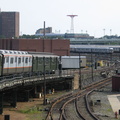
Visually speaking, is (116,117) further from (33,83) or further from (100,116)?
(33,83)

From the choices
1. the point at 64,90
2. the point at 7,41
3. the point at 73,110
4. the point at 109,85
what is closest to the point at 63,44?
the point at 7,41

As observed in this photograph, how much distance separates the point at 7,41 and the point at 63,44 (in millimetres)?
13645

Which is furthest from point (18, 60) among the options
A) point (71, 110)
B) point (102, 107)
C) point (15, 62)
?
point (102, 107)

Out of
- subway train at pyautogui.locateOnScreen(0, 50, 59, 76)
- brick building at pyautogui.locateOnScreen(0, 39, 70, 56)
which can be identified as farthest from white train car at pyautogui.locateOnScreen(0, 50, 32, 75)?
brick building at pyautogui.locateOnScreen(0, 39, 70, 56)

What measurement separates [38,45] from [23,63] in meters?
42.0

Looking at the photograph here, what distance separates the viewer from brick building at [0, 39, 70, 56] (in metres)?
81.0

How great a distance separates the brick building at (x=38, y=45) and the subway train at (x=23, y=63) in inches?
1128

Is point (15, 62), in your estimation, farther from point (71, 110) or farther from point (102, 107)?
point (102, 107)

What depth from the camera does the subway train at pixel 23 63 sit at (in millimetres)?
34691

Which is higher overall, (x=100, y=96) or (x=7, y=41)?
(x=7, y=41)

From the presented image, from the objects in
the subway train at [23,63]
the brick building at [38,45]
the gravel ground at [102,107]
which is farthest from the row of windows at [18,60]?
the brick building at [38,45]

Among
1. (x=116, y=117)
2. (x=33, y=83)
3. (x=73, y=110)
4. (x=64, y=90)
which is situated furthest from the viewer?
(x=64, y=90)

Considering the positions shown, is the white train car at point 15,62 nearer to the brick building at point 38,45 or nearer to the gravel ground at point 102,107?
the gravel ground at point 102,107

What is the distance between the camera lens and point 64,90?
172 ft
